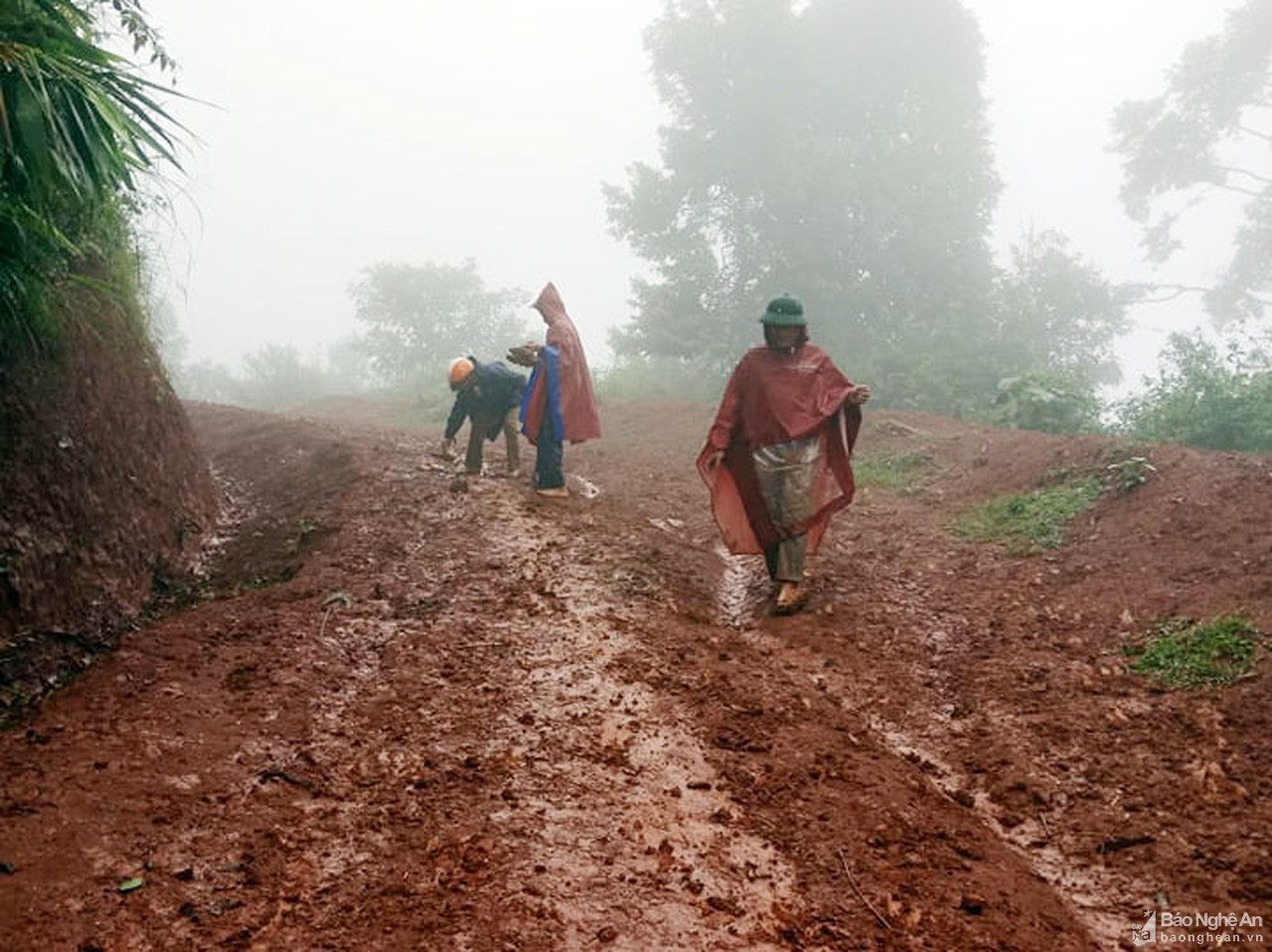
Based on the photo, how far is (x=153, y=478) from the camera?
16.9 ft

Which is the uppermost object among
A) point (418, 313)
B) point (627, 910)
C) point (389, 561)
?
point (418, 313)

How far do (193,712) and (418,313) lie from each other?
25.2 meters

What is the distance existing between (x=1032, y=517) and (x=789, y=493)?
246 cm

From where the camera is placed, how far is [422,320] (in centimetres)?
2670

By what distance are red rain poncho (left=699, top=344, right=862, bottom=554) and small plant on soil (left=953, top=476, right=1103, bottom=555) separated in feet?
5.53

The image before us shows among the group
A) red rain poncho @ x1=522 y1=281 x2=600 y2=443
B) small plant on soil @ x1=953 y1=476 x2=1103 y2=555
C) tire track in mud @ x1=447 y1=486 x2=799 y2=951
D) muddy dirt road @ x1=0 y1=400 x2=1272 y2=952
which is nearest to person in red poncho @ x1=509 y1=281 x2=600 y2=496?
red rain poncho @ x1=522 y1=281 x2=600 y2=443

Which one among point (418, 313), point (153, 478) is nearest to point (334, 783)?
point (153, 478)

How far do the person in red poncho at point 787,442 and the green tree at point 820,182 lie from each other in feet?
36.8

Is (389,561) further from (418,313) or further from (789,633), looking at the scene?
(418,313)

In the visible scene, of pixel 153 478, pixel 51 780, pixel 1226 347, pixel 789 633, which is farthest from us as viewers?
pixel 1226 347

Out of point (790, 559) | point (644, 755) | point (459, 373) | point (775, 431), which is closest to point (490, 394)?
point (459, 373)

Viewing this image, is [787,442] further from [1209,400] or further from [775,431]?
[1209,400]

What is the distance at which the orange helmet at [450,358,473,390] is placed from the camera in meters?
7.75

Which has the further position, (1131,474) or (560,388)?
(560,388)
